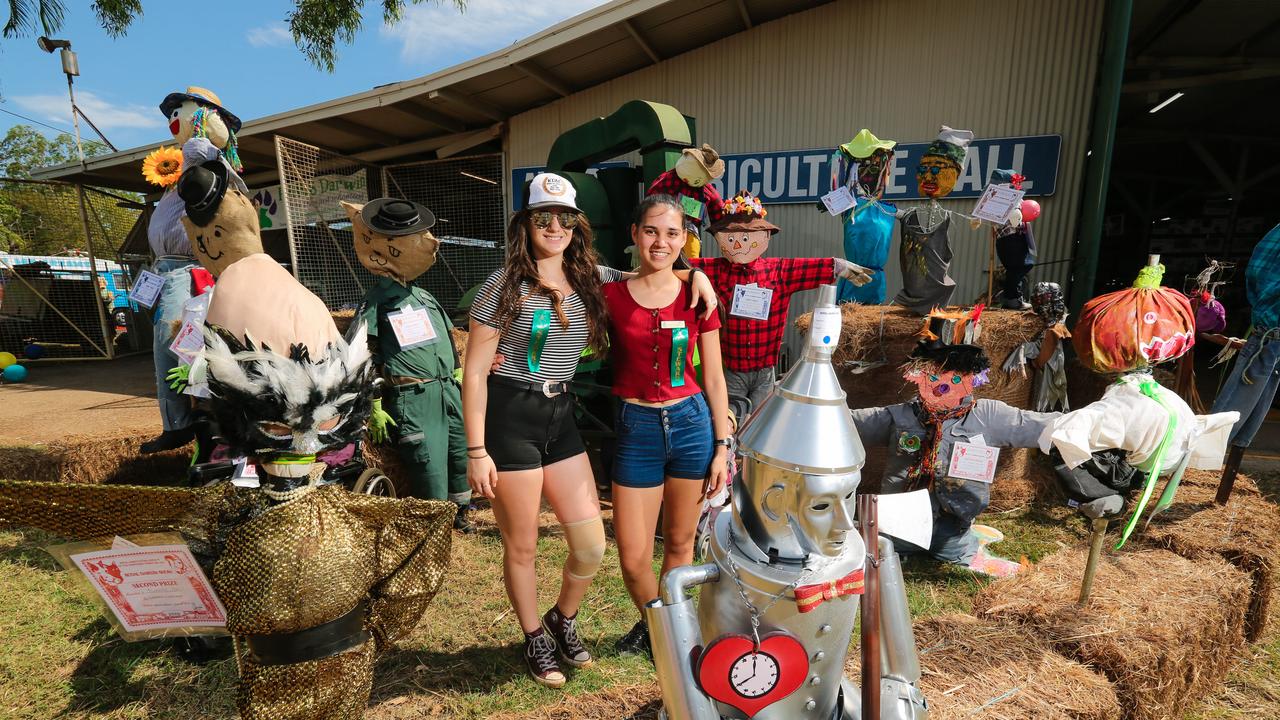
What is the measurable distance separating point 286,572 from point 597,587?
200cm

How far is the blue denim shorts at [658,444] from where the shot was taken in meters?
2.08

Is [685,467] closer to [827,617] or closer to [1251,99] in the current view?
[827,617]

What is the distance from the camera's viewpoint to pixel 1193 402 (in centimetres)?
435

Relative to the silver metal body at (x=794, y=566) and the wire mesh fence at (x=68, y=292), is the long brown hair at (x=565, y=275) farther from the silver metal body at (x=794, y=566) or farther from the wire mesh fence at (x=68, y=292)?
the wire mesh fence at (x=68, y=292)

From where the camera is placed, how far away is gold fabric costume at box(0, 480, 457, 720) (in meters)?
1.30

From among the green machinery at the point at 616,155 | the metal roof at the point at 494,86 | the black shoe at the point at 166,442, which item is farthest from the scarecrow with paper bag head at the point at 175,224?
the metal roof at the point at 494,86

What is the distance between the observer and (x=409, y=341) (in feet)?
10.7

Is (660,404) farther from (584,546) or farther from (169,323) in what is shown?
(169,323)

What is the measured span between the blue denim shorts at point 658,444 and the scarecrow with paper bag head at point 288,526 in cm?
74

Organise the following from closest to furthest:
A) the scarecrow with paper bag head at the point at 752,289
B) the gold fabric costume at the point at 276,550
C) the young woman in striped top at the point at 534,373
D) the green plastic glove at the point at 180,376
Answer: the gold fabric costume at the point at 276,550
the young woman in striped top at the point at 534,373
the green plastic glove at the point at 180,376
the scarecrow with paper bag head at the point at 752,289

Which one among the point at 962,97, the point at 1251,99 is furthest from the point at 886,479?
the point at 1251,99

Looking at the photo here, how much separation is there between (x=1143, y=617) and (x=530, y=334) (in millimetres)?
2304

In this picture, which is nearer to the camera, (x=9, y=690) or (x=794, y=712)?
(x=794, y=712)

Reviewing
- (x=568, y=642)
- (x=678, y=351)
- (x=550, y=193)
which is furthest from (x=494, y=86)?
(x=568, y=642)
